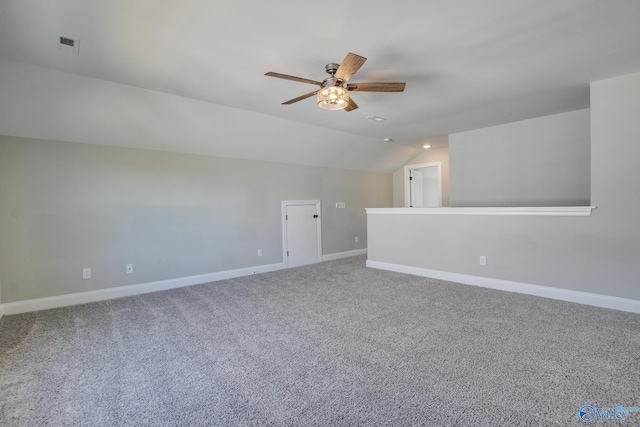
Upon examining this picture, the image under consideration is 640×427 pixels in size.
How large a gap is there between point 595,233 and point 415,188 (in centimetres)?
447

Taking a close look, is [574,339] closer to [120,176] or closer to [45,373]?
[45,373]

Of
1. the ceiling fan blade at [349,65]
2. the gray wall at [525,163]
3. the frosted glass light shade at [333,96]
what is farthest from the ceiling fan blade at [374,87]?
the gray wall at [525,163]

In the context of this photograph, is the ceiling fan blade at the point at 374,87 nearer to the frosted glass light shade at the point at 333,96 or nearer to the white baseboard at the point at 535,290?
the frosted glass light shade at the point at 333,96

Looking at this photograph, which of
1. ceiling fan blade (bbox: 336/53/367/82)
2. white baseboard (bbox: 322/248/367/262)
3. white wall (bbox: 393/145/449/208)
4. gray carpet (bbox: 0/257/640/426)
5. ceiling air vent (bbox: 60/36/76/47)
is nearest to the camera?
gray carpet (bbox: 0/257/640/426)

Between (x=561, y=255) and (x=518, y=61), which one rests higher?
(x=518, y=61)

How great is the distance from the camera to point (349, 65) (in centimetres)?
217

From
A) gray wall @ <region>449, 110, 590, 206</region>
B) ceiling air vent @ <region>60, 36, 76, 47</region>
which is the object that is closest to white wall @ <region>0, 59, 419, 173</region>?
ceiling air vent @ <region>60, 36, 76, 47</region>

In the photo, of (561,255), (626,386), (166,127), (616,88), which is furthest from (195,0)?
(561,255)

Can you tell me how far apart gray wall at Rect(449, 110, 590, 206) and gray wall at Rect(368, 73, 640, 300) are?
1.19m

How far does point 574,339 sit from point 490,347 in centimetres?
78

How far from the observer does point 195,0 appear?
1.83 metres

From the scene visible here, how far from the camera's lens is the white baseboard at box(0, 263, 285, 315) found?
3.33 meters

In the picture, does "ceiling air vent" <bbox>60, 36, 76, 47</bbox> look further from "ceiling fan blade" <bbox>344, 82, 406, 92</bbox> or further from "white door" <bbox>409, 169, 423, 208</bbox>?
"white door" <bbox>409, 169, 423, 208</bbox>

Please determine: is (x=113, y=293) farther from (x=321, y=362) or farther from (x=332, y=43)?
(x=332, y=43)
